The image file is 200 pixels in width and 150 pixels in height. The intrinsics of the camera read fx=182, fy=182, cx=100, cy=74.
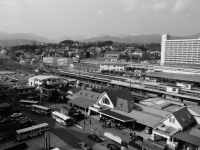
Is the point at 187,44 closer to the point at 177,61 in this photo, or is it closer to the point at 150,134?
the point at 177,61

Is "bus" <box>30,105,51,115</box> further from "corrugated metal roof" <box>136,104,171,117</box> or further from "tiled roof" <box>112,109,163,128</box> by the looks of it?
"corrugated metal roof" <box>136,104,171,117</box>

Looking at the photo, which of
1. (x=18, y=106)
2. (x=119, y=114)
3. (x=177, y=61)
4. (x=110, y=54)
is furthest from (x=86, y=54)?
(x=119, y=114)

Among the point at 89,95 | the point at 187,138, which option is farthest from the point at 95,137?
the point at 89,95

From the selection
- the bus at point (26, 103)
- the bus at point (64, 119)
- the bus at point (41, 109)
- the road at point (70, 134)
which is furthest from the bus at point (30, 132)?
the bus at point (26, 103)

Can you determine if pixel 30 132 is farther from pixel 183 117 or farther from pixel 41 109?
pixel 183 117

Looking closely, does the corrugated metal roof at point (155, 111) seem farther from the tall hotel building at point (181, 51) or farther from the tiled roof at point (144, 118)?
the tall hotel building at point (181, 51)
